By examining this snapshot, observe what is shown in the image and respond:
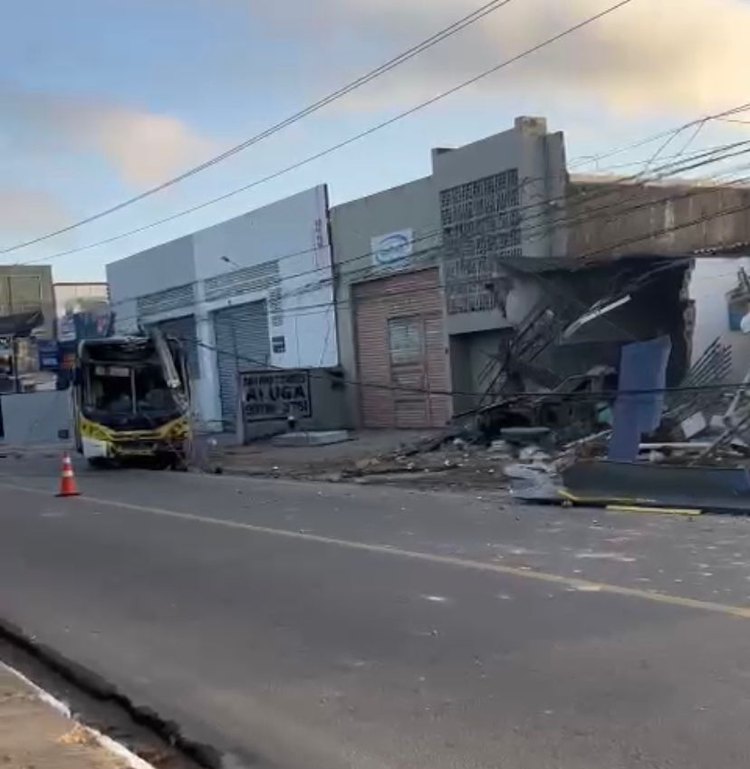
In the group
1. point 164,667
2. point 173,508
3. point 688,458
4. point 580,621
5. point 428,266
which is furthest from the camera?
point 428,266

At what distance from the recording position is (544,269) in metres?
27.4

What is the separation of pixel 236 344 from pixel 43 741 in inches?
1501

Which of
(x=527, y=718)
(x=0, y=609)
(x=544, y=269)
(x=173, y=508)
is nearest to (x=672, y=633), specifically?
(x=527, y=718)

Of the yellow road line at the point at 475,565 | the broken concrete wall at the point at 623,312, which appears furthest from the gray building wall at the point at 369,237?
the yellow road line at the point at 475,565

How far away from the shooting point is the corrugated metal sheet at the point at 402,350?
33219 mm

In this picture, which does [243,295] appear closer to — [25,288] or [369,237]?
[369,237]

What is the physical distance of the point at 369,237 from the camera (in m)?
35.4

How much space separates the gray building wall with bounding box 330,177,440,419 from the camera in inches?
1302

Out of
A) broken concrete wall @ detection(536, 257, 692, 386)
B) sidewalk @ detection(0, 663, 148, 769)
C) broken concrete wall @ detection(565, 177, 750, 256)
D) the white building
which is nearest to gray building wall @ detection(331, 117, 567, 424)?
broken concrete wall @ detection(565, 177, 750, 256)

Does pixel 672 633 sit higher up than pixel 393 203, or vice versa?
pixel 393 203

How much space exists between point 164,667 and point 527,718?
2669 millimetres

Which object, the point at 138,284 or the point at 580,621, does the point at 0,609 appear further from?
the point at 138,284

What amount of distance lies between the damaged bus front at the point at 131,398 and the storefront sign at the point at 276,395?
8680mm

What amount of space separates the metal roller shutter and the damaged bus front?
45.3ft
